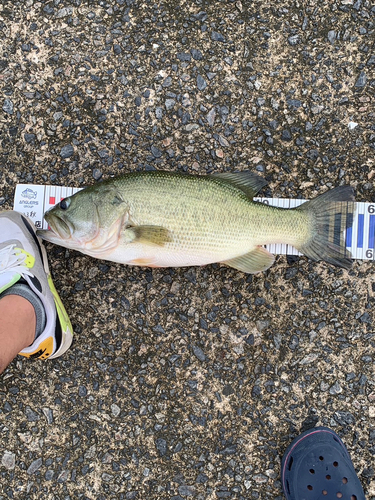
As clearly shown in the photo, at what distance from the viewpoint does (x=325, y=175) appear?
3240 mm

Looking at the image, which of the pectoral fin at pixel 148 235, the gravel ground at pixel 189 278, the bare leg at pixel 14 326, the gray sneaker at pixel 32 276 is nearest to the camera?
the bare leg at pixel 14 326

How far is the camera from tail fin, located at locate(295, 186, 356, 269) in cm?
296

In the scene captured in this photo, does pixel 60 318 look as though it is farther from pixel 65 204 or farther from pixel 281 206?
pixel 281 206

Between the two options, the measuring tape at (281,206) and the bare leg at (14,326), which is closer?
the bare leg at (14,326)

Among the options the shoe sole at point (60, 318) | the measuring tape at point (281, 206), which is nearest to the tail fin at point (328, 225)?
the measuring tape at point (281, 206)

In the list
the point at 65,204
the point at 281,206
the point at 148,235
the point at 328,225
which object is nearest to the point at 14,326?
the point at 65,204

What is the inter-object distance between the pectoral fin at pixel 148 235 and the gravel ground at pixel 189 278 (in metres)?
0.52

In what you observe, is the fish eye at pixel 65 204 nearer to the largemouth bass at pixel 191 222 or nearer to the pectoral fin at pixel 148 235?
the largemouth bass at pixel 191 222

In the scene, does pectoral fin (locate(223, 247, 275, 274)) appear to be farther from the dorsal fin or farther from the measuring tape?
the dorsal fin

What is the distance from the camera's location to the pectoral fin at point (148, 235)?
273 cm

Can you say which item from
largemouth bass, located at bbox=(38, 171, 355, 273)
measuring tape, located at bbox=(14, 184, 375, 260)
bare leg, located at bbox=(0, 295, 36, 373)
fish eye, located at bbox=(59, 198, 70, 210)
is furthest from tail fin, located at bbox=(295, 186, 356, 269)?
bare leg, located at bbox=(0, 295, 36, 373)

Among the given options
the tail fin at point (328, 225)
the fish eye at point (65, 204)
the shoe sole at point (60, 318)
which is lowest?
the shoe sole at point (60, 318)

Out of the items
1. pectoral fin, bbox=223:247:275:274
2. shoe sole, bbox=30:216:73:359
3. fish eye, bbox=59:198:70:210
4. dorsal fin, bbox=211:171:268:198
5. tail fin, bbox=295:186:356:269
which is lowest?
shoe sole, bbox=30:216:73:359

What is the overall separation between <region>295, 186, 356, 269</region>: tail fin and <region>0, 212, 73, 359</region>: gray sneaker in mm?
1940
